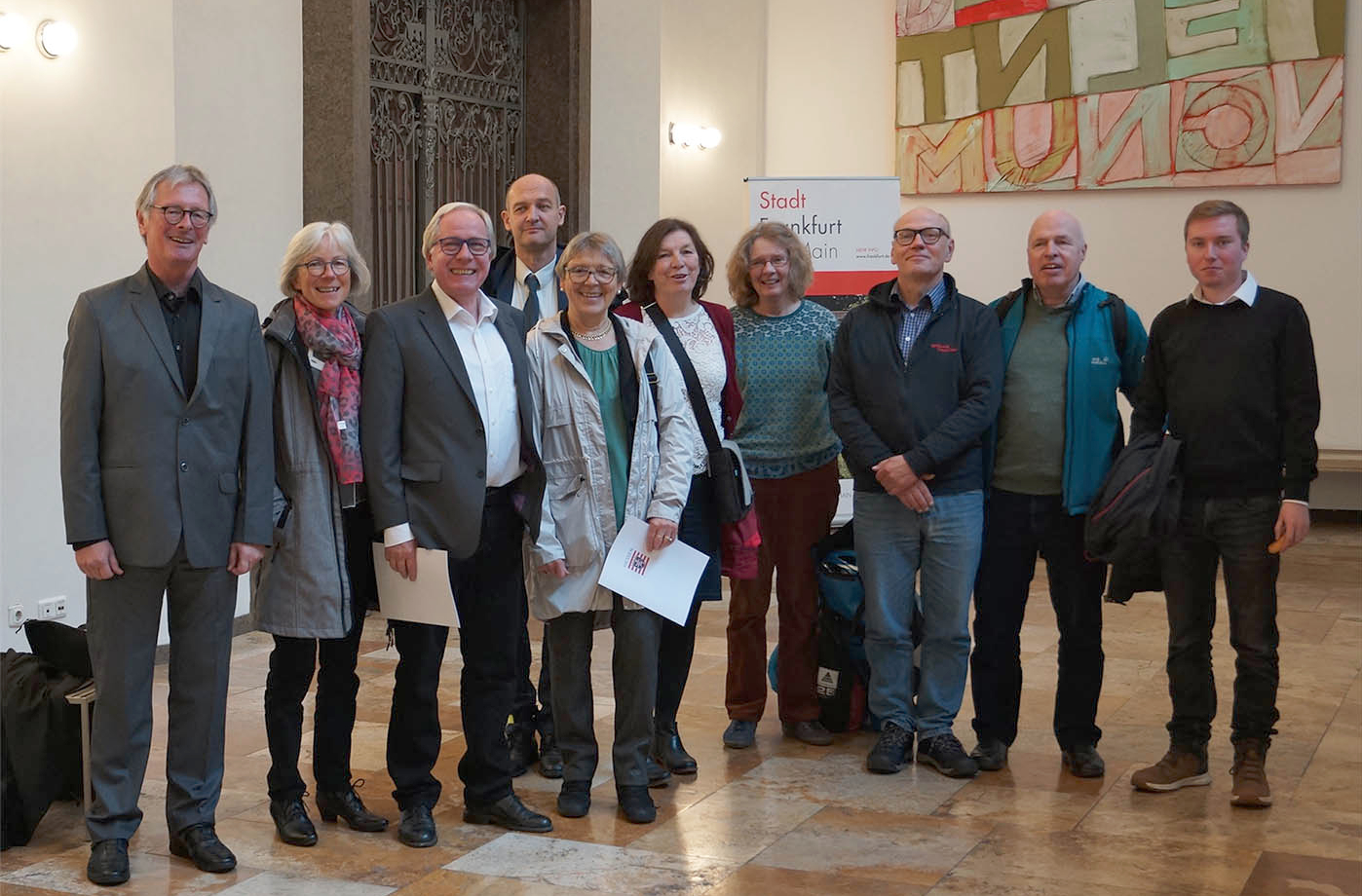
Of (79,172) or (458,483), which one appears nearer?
(458,483)

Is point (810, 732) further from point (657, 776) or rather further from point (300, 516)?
point (300, 516)

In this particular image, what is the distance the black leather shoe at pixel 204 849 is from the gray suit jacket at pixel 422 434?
897mm

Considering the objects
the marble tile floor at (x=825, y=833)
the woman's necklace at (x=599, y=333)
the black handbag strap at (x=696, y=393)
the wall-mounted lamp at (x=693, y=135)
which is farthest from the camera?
the wall-mounted lamp at (x=693, y=135)

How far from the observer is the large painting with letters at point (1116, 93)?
10.4 m

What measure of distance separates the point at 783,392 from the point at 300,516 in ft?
5.87

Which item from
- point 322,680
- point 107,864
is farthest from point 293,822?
point 107,864

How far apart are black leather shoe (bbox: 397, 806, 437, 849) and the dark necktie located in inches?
60.1

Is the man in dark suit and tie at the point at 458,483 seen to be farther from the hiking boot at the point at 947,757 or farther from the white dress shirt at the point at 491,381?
the hiking boot at the point at 947,757

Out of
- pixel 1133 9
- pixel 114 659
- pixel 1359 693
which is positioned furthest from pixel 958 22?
pixel 114 659

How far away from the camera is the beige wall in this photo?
5629 mm

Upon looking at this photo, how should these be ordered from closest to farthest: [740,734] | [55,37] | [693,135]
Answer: [740,734] < [55,37] < [693,135]

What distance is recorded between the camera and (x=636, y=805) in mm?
4293

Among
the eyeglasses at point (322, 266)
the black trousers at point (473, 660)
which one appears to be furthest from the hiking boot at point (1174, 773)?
the eyeglasses at point (322, 266)

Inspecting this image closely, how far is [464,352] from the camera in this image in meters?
4.02
